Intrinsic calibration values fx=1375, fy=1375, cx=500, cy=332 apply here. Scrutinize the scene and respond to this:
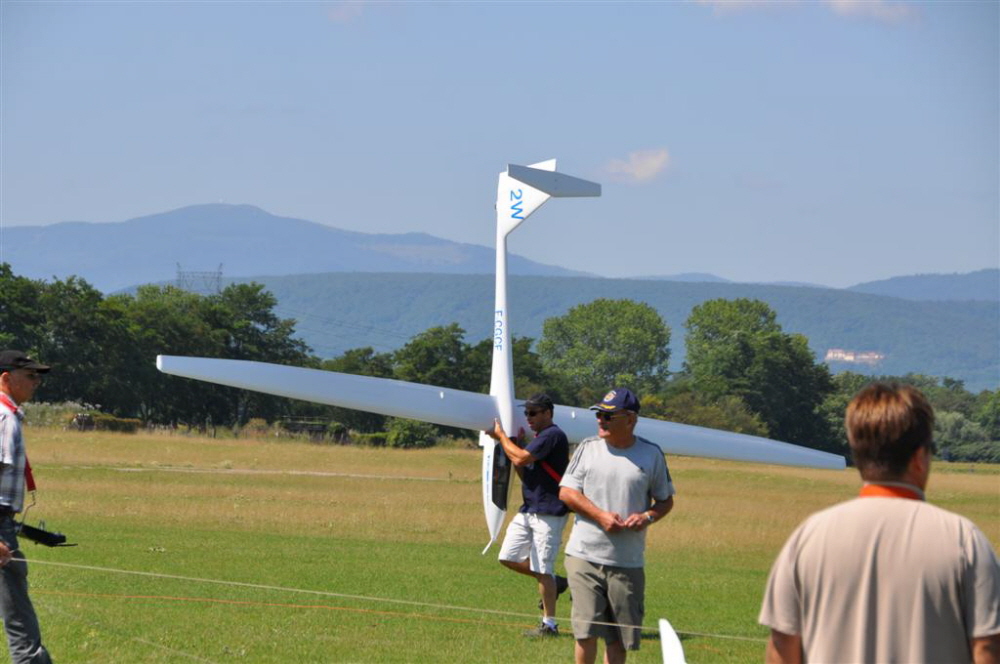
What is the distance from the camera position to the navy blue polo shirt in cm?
942

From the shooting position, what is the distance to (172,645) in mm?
8695

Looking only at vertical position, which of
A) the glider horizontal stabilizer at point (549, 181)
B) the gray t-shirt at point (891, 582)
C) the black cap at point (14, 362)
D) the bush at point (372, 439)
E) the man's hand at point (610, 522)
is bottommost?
the bush at point (372, 439)

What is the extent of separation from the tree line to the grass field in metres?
25.2

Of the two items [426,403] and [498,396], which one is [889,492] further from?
[498,396]

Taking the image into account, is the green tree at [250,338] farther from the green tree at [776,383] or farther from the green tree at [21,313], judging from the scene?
the green tree at [776,383]

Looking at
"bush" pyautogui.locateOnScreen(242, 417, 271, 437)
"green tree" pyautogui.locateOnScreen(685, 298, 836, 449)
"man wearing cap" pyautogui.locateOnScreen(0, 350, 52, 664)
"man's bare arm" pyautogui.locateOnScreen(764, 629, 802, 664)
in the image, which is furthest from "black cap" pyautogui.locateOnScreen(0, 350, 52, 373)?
"green tree" pyautogui.locateOnScreen(685, 298, 836, 449)

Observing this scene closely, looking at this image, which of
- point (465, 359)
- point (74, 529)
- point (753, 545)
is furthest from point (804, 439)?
point (74, 529)

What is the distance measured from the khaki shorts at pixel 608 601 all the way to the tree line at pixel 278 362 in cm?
4826

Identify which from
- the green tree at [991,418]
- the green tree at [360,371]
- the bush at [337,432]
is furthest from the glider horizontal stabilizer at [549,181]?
the green tree at [991,418]

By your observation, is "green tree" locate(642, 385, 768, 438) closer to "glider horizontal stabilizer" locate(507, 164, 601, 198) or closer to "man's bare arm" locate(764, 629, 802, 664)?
"glider horizontal stabilizer" locate(507, 164, 601, 198)

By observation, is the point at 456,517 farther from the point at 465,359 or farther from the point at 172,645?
the point at 465,359

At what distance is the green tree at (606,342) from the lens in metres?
111

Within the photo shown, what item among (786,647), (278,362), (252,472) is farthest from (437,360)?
(786,647)

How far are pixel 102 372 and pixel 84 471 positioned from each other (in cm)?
3060
